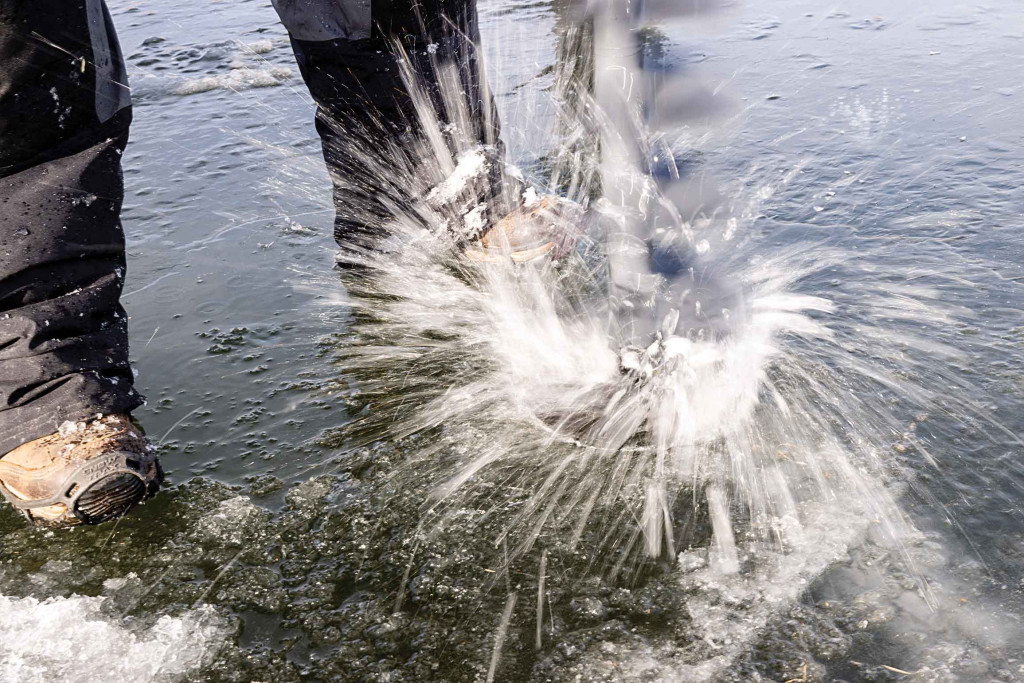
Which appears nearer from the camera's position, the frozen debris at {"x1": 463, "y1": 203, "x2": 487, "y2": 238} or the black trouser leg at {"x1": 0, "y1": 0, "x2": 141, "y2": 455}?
the black trouser leg at {"x1": 0, "y1": 0, "x2": 141, "y2": 455}

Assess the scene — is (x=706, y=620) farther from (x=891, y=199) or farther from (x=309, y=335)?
(x=891, y=199)

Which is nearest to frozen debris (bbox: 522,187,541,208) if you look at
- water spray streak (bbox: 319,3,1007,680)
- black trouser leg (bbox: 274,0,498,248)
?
water spray streak (bbox: 319,3,1007,680)

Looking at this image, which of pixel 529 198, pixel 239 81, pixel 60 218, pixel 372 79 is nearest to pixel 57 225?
pixel 60 218

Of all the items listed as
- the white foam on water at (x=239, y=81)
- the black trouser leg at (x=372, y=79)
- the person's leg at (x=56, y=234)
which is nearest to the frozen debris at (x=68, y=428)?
the person's leg at (x=56, y=234)

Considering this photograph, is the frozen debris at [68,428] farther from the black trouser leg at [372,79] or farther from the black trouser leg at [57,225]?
the black trouser leg at [372,79]

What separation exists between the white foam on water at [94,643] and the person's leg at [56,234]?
0.18 meters

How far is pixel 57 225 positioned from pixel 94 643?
740mm

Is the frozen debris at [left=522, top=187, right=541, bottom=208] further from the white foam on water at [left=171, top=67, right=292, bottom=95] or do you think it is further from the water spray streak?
the white foam on water at [left=171, top=67, right=292, bottom=95]

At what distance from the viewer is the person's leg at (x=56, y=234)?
4.95 feet

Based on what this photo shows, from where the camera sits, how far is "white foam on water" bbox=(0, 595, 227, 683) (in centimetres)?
126

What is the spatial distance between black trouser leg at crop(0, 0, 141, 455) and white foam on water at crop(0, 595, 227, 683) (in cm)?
31

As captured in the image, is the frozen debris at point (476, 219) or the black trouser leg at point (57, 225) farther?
the frozen debris at point (476, 219)

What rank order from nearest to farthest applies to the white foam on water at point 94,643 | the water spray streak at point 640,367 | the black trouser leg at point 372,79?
the white foam on water at point 94,643
the water spray streak at point 640,367
the black trouser leg at point 372,79

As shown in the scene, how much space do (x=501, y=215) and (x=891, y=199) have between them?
3.74ft
